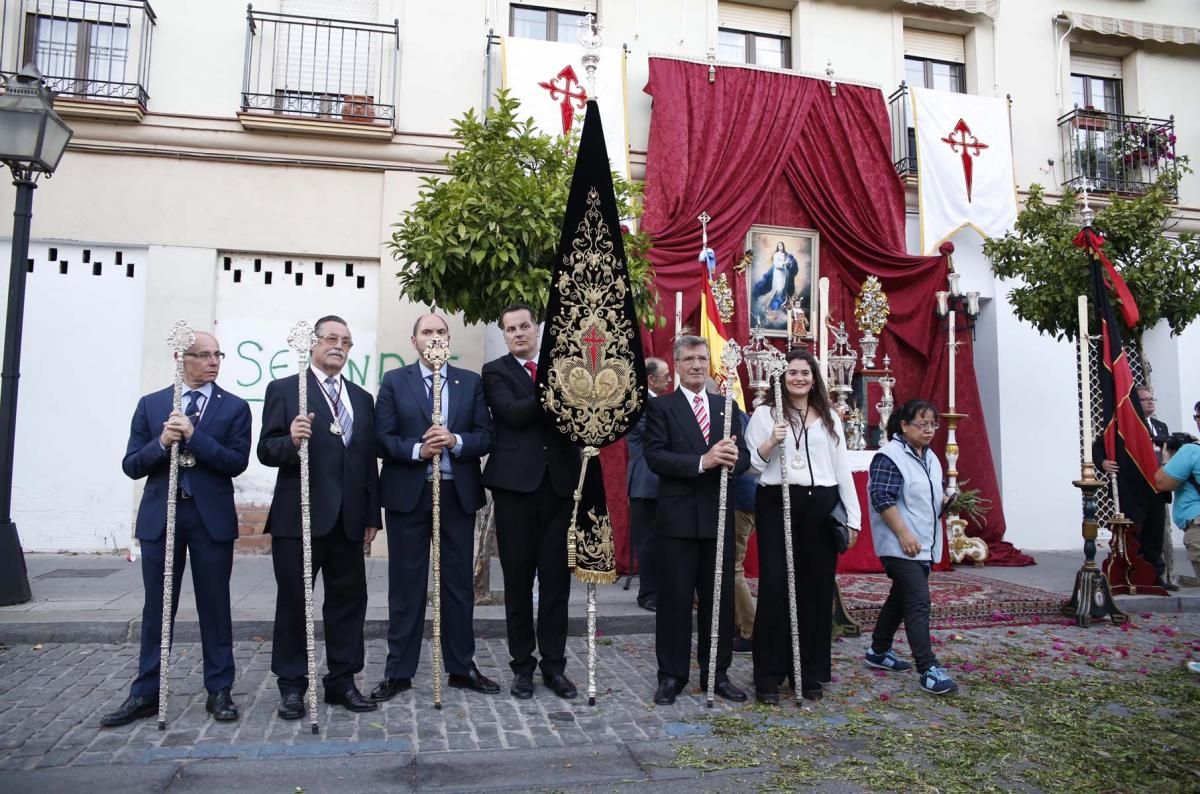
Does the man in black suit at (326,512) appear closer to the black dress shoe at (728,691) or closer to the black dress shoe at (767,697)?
the black dress shoe at (728,691)

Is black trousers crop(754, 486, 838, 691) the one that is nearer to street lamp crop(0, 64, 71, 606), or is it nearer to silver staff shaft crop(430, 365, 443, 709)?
silver staff shaft crop(430, 365, 443, 709)

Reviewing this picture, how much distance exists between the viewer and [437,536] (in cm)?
436

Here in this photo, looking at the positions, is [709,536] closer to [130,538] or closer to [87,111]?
[130,538]

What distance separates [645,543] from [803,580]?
2131 millimetres

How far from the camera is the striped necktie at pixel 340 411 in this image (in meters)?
4.36

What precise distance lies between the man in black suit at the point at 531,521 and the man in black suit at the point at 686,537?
514 mm

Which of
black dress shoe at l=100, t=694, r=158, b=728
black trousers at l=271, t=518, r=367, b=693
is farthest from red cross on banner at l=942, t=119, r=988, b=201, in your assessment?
black dress shoe at l=100, t=694, r=158, b=728

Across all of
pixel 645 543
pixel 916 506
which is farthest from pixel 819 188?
pixel 916 506

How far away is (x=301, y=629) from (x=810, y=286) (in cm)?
796

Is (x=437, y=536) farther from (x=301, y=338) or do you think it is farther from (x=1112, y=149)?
(x=1112, y=149)

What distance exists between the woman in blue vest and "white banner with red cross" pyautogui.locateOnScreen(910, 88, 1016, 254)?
249 inches

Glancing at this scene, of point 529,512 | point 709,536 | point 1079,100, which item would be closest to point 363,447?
point 529,512

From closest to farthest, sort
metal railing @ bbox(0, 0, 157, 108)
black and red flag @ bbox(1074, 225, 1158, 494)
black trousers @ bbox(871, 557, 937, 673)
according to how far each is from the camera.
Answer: black trousers @ bbox(871, 557, 937, 673)
black and red flag @ bbox(1074, 225, 1158, 494)
metal railing @ bbox(0, 0, 157, 108)

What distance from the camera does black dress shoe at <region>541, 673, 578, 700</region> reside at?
14.8 feet
